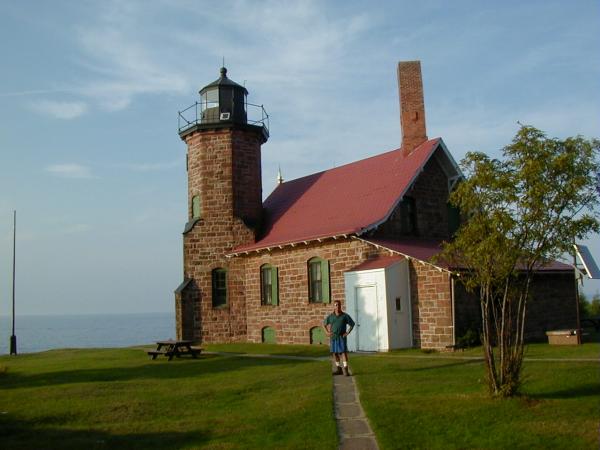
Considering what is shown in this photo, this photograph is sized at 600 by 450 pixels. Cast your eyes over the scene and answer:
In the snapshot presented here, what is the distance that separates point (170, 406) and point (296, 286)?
12566 mm

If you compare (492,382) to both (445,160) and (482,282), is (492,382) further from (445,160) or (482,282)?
(445,160)

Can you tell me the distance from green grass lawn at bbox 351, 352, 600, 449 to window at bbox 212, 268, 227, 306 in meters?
13.0

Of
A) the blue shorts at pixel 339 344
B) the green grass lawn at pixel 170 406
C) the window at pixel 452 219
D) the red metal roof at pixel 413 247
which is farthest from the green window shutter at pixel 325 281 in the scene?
the blue shorts at pixel 339 344

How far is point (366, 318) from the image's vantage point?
67.7 ft

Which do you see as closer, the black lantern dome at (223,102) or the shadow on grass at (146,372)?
the shadow on grass at (146,372)

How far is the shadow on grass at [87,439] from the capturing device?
9.04 m

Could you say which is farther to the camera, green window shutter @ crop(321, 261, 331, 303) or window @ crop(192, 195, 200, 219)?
window @ crop(192, 195, 200, 219)

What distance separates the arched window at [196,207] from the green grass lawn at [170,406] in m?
10.4

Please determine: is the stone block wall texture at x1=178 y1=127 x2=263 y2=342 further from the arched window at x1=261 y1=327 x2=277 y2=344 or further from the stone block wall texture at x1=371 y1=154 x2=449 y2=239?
the stone block wall texture at x1=371 y1=154 x2=449 y2=239

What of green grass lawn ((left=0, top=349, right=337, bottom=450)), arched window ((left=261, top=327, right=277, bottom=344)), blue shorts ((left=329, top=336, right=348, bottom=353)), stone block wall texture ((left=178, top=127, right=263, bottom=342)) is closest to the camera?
green grass lawn ((left=0, top=349, right=337, bottom=450))

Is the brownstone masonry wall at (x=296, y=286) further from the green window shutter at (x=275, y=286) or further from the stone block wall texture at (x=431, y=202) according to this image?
the stone block wall texture at (x=431, y=202)

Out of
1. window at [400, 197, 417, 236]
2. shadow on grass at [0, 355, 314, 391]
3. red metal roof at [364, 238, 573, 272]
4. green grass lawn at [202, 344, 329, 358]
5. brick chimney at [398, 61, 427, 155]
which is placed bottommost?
shadow on grass at [0, 355, 314, 391]

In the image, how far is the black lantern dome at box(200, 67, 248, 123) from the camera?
28.1m

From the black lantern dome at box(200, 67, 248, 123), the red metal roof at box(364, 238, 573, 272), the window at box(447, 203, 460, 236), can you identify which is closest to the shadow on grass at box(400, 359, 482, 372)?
the red metal roof at box(364, 238, 573, 272)
